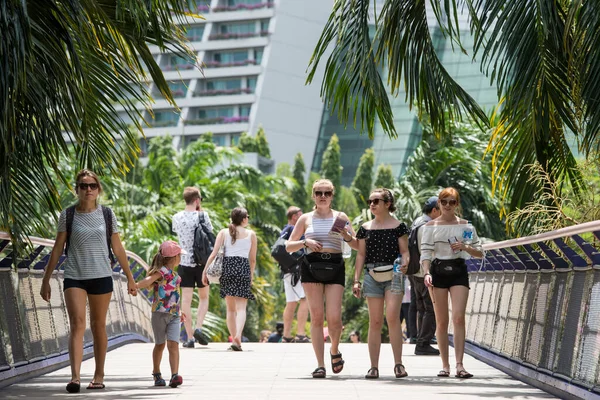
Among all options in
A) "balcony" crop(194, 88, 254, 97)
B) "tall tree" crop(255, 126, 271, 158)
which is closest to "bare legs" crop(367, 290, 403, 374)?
"tall tree" crop(255, 126, 271, 158)

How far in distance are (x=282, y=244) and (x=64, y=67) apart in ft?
25.2

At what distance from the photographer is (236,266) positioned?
47.3ft

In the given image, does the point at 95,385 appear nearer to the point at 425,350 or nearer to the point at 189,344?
the point at 425,350

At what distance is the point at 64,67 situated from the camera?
7.95m

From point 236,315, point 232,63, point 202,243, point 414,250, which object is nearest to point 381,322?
point 414,250

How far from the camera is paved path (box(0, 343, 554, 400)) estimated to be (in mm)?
8523

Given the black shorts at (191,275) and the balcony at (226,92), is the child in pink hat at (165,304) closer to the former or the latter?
the black shorts at (191,275)

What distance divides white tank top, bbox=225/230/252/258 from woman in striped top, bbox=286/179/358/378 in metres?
4.19

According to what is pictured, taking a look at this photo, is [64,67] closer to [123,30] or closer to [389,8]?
[123,30]

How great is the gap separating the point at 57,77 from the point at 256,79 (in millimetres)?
97773

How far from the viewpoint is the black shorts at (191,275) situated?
14969mm

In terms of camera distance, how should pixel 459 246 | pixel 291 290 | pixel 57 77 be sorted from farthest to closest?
pixel 291 290 < pixel 459 246 < pixel 57 77

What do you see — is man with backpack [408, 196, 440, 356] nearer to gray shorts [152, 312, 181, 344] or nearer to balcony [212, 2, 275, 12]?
gray shorts [152, 312, 181, 344]

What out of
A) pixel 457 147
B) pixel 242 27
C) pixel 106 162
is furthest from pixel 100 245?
pixel 242 27
